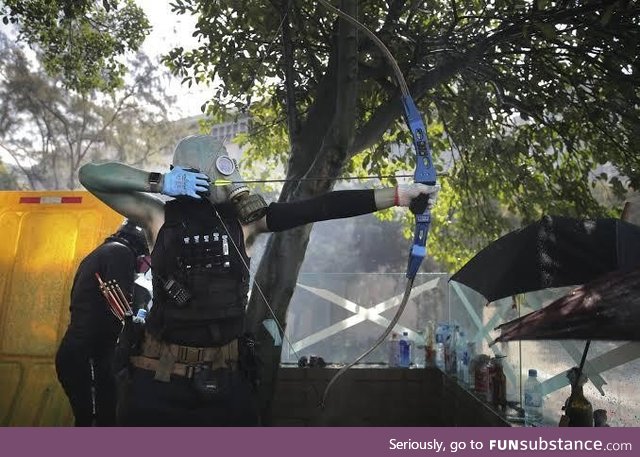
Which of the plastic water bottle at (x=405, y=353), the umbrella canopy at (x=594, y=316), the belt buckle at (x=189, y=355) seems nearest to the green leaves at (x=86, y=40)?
the belt buckle at (x=189, y=355)

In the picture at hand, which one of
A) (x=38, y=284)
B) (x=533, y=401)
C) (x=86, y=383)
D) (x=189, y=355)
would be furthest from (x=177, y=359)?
(x=38, y=284)

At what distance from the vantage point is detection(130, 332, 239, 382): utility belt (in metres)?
2.34

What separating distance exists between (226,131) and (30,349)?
13.9 feet

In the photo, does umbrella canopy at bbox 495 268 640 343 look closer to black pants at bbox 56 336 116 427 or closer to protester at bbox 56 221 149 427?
protester at bbox 56 221 149 427

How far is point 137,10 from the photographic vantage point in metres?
6.05

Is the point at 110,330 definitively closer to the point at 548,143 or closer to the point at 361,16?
the point at 361,16

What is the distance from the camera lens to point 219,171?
98.3 inches

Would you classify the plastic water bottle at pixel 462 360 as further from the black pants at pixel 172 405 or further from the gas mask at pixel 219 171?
the gas mask at pixel 219 171

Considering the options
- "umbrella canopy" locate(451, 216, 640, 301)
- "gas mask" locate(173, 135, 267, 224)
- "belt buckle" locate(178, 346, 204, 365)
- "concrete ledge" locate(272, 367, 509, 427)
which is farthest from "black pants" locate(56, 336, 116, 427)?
"umbrella canopy" locate(451, 216, 640, 301)

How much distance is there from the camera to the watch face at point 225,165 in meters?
2.49
